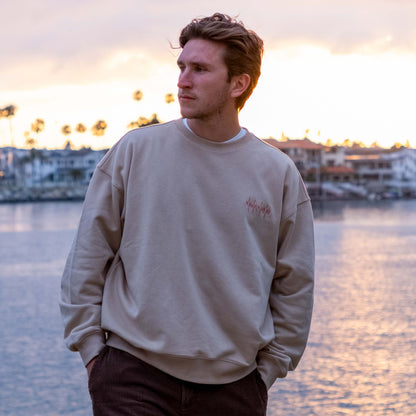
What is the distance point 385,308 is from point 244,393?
8518 millimetres

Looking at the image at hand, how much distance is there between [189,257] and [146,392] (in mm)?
369

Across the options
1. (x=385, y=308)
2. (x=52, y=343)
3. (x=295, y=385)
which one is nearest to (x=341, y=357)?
(x=295, y=385)

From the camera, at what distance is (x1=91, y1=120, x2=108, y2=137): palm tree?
138 m

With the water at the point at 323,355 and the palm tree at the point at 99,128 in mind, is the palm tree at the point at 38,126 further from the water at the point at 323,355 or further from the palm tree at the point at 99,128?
the water at the point at 323,355

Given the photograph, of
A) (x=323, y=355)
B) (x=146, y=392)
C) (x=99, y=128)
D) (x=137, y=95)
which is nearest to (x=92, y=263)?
(x=146, y=392)

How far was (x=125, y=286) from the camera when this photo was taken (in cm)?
229

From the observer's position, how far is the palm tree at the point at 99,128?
452ft

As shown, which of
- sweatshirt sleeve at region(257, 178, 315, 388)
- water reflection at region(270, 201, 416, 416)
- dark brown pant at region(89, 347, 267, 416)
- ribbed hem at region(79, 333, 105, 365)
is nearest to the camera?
dark brown pant at region(89, 347, 267, 416)

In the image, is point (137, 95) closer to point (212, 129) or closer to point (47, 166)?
point (47, 166)

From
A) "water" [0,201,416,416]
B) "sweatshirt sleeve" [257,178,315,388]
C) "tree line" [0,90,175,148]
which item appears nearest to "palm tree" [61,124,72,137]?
"tree line" [0,90,175,148]

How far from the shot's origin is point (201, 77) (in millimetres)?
2283

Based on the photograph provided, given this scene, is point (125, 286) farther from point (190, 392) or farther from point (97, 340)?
point (190, 392)

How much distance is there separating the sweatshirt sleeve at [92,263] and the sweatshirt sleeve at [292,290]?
483mm

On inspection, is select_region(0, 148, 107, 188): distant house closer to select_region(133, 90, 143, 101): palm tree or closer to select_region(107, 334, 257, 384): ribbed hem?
select_region(133, 90, 143, 101): palm tree
